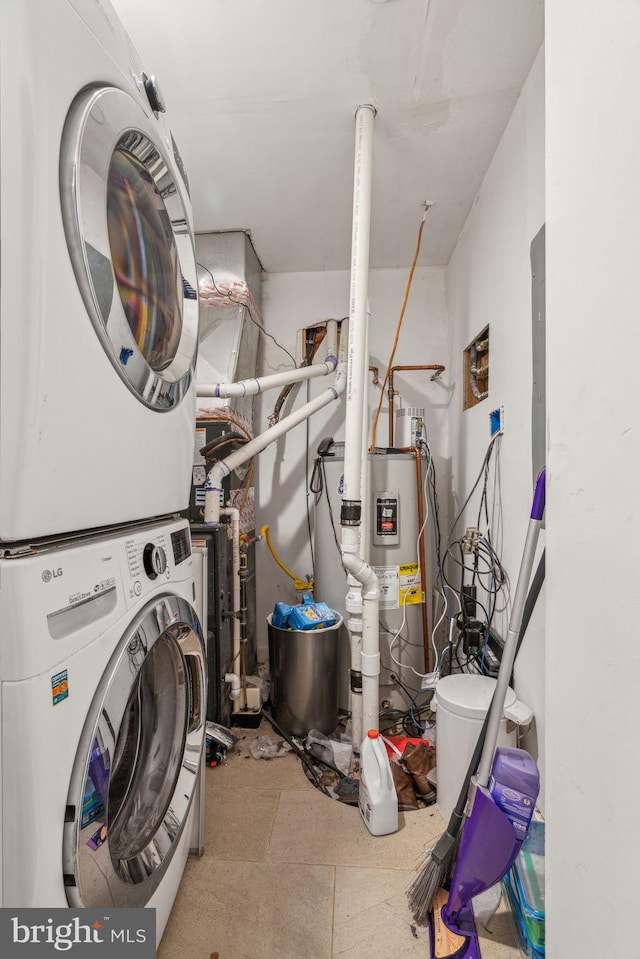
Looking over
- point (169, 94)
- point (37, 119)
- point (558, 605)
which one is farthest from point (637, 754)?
point (169, 94)

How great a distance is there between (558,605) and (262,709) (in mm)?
1852

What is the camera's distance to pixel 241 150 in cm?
185

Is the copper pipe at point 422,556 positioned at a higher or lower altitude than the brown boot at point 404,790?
higher

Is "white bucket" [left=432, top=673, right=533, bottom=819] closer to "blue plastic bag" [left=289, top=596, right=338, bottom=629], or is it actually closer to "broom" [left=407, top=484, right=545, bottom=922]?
"broom" [left=407, top=484, right=545, bottom=922]

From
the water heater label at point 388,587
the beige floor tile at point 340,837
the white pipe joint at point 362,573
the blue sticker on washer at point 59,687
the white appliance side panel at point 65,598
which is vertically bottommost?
the beige floor tile at point 340,837

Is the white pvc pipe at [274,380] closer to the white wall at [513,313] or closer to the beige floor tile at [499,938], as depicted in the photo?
the white wall at [513,313]

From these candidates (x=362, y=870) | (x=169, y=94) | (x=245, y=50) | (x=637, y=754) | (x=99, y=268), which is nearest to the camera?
(x=637, y=754)

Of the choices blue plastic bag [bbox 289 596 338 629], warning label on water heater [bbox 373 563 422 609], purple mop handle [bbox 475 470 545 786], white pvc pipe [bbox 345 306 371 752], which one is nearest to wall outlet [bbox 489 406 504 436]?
white pvc pipe [bbox 345 306 371 752]

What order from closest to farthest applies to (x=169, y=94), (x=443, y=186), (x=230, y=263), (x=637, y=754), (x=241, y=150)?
(x=637, y=754) < (x=169, y=94) < (x=241, y=150) < (x=443, y=186) < (x=230, y=263)

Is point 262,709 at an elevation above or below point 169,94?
below

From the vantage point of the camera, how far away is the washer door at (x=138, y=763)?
612 mm

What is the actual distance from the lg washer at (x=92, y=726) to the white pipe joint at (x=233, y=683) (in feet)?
3.15

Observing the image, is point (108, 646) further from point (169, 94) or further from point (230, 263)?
point (230, 263)

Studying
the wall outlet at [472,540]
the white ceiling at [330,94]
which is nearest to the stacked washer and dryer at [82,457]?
the white ceiling at [330,94]
